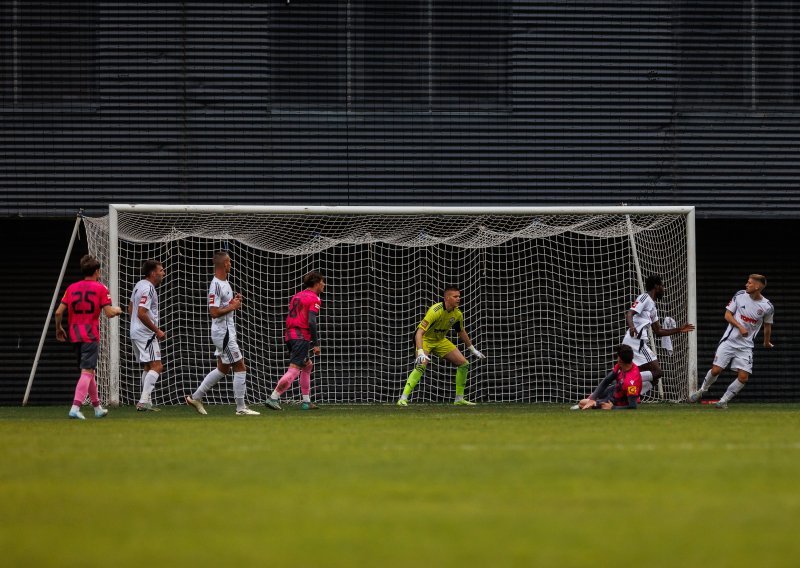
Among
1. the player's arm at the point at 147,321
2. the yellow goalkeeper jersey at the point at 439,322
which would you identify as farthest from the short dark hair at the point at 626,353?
the player's arm at the point at 147,321

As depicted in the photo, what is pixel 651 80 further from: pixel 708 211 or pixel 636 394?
pixel 636 394

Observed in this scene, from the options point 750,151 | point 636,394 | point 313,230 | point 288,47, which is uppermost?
point 288,47

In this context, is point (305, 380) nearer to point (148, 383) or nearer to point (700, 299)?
point (148, 383)

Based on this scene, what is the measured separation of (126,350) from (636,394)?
8.46m

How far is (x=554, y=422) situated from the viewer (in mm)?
12891

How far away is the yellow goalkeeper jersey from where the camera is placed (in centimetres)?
1777

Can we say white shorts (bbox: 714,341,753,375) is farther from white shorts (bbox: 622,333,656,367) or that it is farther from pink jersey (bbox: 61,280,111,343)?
pink jersey (bbox: 61,280,111,343)

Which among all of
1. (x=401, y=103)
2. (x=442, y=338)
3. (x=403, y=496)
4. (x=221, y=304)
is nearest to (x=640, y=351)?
(x=442, y=338)

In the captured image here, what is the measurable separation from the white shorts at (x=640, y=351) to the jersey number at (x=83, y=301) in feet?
25.5

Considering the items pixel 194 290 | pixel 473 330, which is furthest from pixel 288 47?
pixel 473 330

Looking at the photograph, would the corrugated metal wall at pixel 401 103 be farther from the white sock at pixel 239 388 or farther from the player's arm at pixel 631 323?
the white sock at pixel 239 388

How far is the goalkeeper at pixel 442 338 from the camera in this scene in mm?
17547

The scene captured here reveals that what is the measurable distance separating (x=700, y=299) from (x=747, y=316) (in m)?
3.56

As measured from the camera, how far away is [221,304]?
603 inches
